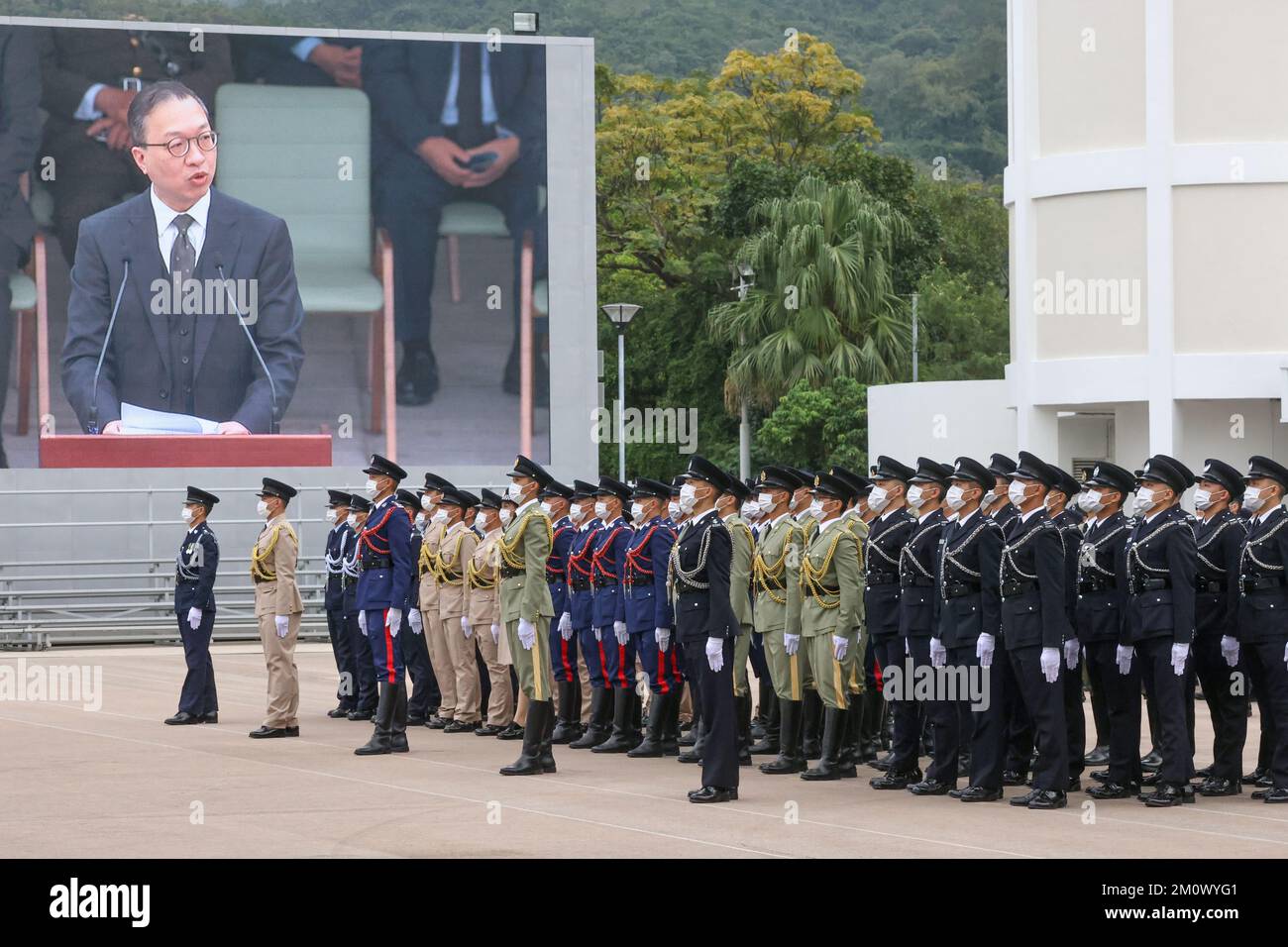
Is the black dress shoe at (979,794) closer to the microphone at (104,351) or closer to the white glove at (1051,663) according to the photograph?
the white glove at (1051,663)

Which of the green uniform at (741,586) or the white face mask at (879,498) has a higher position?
the white face mask at (879,498)

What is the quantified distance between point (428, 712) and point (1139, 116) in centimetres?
1022

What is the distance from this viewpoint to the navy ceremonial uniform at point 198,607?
15773 millimetres

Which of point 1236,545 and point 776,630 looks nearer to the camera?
point 1236,545

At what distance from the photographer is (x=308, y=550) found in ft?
91.2

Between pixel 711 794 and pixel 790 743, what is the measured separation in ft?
6.38

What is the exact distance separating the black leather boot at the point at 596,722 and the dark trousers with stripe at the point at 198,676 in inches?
139

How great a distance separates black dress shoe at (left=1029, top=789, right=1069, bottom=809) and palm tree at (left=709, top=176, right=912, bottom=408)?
2845 cm

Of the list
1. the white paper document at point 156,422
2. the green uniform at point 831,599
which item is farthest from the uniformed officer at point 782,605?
the white paper document at point 156,422

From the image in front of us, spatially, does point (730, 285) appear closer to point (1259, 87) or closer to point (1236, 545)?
point (1259, 87)

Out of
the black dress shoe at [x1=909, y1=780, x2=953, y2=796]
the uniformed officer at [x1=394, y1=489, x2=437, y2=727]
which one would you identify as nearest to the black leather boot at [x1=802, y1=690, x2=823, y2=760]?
the black dress shoe at [x1=909, y1=780, x2=953, y2=796]

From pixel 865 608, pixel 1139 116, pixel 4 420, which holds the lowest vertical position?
pixel 865 608

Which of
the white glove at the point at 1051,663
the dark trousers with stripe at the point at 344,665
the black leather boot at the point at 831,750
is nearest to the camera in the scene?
the white glove at the point at 1051,663

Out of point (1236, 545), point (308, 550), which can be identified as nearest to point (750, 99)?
point (308, 550)
